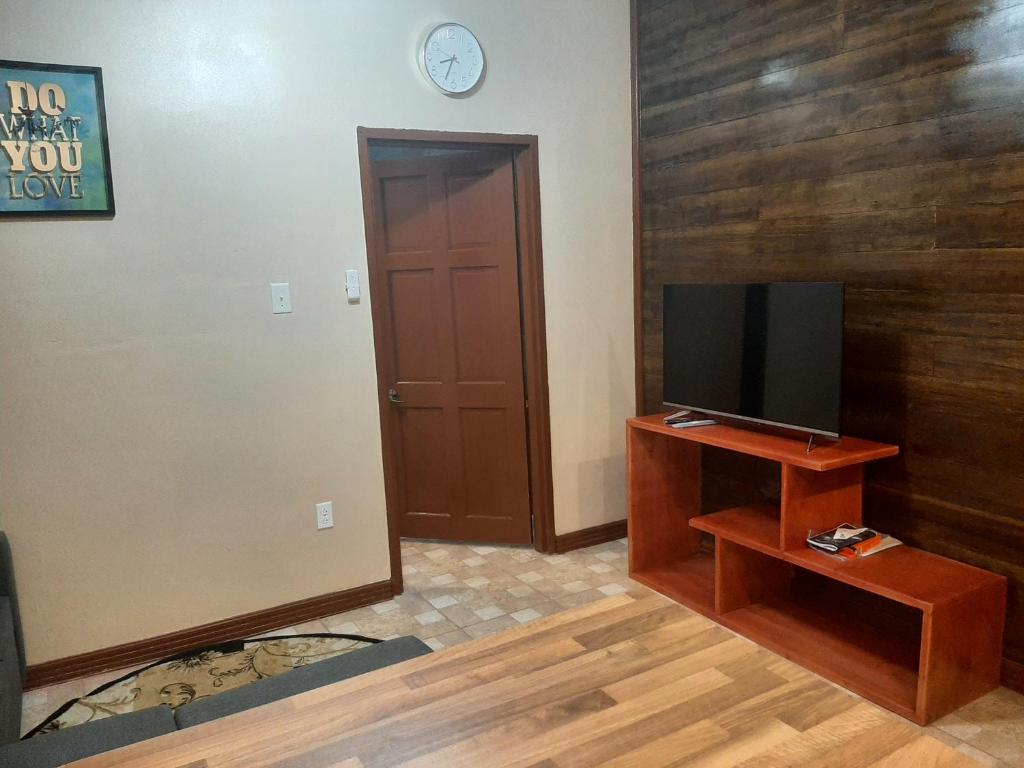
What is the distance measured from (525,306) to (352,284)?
0.94 m

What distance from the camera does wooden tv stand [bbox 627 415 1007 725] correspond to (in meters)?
2.47

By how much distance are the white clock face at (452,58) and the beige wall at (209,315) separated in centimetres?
6

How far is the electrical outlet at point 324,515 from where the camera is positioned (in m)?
3.40

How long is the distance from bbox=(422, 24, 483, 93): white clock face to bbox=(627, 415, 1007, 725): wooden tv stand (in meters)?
1.69

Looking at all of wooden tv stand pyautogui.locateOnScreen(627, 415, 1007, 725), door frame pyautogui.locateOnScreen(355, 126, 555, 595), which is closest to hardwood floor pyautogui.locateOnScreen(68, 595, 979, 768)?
wooden tv stand pyautogui.locateOnScreen(627, 415, 1007, 725)

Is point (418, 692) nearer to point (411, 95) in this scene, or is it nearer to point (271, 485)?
point (271, 485)

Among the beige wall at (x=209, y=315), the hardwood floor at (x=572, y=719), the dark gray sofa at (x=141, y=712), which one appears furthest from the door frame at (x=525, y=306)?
the hardwood floor at (x=572, y=719)

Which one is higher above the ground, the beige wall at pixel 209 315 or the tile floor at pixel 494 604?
the beige wall at pixel 209 315

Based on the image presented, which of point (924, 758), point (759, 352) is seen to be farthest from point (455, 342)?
point (924, 758)

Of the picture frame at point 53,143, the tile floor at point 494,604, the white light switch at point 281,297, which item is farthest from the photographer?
the white light switch at point 281,297

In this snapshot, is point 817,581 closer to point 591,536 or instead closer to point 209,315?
point 591,536

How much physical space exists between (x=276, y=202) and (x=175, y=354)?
721mm

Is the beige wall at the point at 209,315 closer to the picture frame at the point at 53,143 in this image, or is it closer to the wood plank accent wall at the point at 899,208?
the picture frame at the point at 53,143

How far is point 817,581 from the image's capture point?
3266 millimetres
